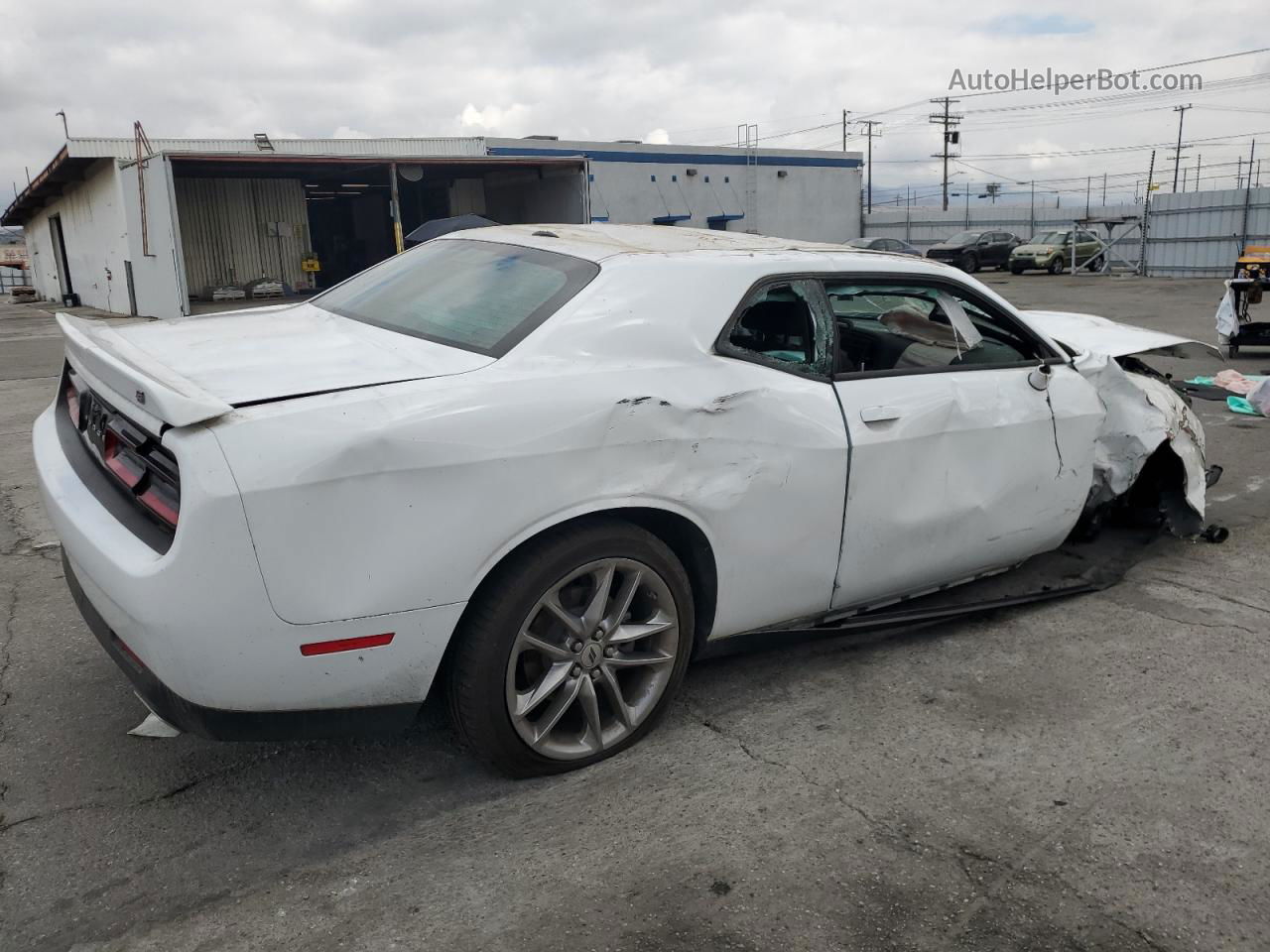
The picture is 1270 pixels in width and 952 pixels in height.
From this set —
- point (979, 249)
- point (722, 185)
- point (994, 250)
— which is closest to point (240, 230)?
point (722, 185)

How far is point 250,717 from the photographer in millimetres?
2430

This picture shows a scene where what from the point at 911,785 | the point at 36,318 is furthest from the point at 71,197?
the point at 911,785

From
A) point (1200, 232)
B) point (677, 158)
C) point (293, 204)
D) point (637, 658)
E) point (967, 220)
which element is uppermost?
point (677, 158)

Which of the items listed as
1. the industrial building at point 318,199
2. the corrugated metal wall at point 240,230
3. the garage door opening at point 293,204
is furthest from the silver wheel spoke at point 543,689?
the corrugated metal wall at point 240,230

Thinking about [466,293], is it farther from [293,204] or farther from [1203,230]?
[1203,230]

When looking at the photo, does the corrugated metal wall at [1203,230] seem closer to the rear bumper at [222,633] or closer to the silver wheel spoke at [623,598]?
the silver wheel spoke at [623,598]

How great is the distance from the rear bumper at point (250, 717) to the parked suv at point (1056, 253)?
33486 millimetres

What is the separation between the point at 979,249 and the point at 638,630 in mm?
33572

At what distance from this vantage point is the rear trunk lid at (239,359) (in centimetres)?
246

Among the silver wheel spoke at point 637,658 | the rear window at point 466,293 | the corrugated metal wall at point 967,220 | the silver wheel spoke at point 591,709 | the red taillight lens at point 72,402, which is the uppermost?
the corrugated metal wall at point 967,220

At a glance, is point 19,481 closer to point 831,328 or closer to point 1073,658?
point 831,328

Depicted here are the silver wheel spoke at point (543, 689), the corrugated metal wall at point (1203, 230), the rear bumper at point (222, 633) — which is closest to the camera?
the rear bumper at point (222, 633)

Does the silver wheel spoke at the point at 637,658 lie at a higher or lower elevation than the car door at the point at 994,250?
lower

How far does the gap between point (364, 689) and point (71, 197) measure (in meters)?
32.7
